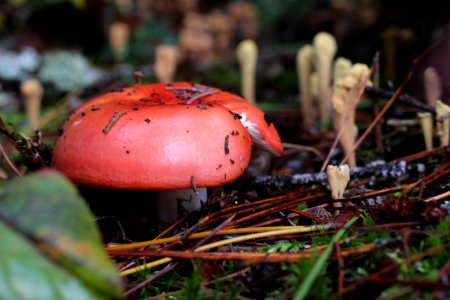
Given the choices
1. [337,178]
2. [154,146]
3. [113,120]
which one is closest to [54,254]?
[154,146]

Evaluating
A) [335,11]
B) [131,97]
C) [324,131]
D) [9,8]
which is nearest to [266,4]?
[335,11]

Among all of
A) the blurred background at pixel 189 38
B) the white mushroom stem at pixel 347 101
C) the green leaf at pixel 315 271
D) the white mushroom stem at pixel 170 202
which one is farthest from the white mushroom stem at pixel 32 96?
the green leaf at pixel 315 271

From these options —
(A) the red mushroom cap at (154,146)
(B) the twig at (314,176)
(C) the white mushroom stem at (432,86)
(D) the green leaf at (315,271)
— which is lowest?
(D) the green leaf at (315,271)

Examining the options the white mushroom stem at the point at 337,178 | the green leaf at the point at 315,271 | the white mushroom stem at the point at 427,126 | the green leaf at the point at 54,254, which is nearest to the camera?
the green leaf at the point at 54,254

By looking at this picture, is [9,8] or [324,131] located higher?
[9,8]

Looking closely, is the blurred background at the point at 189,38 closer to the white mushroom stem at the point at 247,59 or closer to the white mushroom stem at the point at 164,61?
the white mushroom stem at the point at 164,61

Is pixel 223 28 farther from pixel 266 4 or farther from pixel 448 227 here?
pixel 448 227

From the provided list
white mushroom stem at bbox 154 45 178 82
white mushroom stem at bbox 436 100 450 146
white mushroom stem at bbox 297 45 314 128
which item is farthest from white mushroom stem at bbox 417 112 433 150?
white mushroom stem at bbox 154 45 178 82
